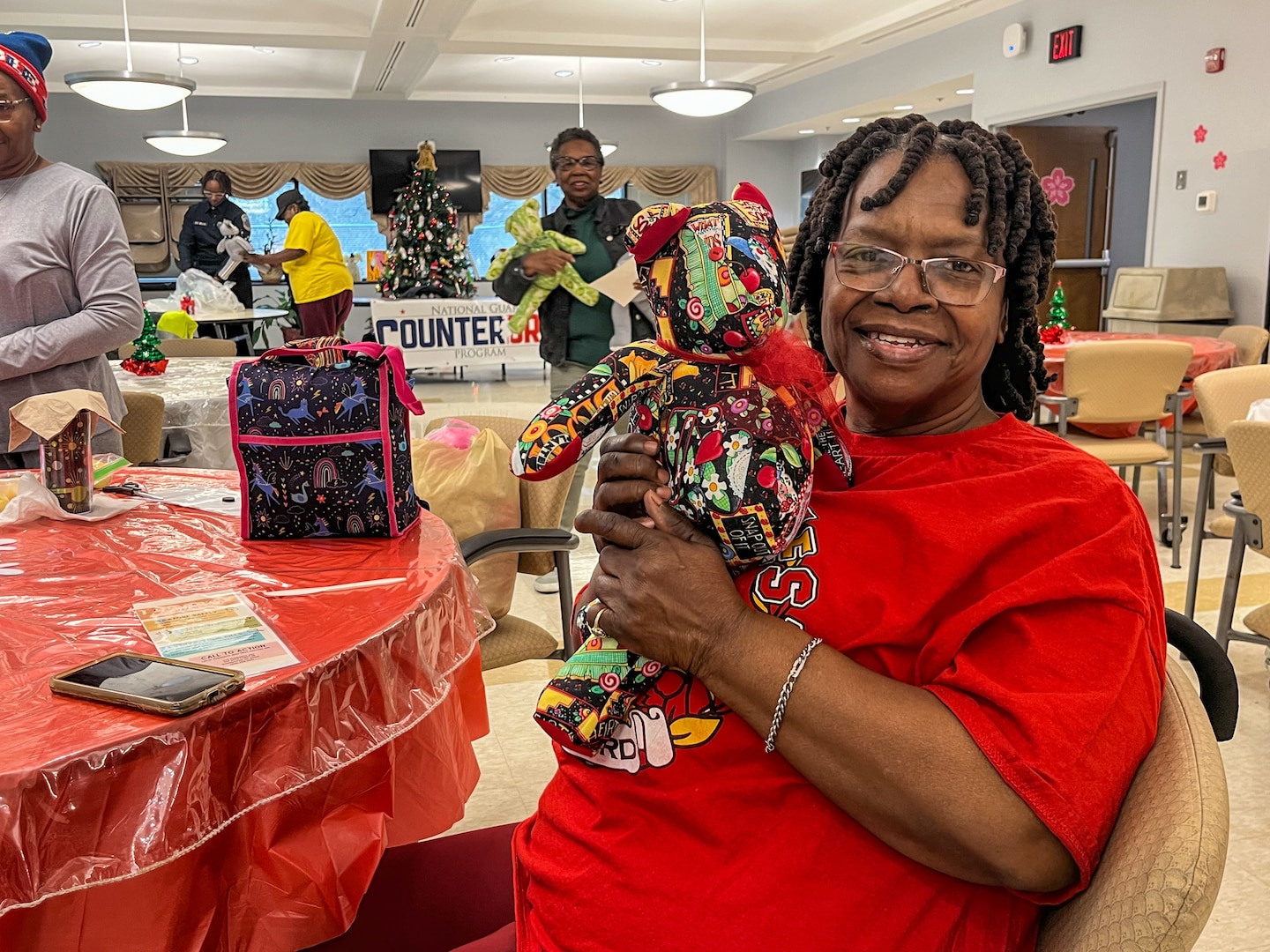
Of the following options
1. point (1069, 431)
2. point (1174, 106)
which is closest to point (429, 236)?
point (1174, 106)

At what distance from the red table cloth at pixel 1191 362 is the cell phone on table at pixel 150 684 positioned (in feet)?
11.8

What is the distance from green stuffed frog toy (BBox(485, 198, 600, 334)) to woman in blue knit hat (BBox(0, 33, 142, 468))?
1.89 metres

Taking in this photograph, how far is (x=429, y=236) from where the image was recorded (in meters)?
11.3

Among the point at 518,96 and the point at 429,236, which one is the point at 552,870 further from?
the point at 518,96

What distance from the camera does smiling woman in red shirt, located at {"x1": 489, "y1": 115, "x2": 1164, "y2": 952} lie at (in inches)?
32.4

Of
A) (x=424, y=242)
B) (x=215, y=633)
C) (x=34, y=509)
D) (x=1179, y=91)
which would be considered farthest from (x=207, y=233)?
(x=215, y=633)

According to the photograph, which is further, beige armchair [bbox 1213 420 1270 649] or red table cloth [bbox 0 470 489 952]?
beige armchair [bbox 1213 420 1270 649]

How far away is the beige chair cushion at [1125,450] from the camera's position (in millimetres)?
4160

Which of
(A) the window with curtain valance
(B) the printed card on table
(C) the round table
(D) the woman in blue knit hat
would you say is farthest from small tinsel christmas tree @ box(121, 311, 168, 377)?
(A) the window with curtain valance

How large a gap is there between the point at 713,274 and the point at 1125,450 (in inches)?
148

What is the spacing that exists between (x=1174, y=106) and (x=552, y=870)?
25.8 ft

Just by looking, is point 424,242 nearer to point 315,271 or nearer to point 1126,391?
point 315,271

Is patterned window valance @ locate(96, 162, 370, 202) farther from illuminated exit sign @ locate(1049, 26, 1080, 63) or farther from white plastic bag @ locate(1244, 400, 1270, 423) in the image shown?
white plastic bag @ locate(1244, 400, 1270, 423)

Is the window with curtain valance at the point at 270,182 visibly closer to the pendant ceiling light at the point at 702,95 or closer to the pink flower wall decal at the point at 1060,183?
the pendant ceiling light at the point at 702,95
